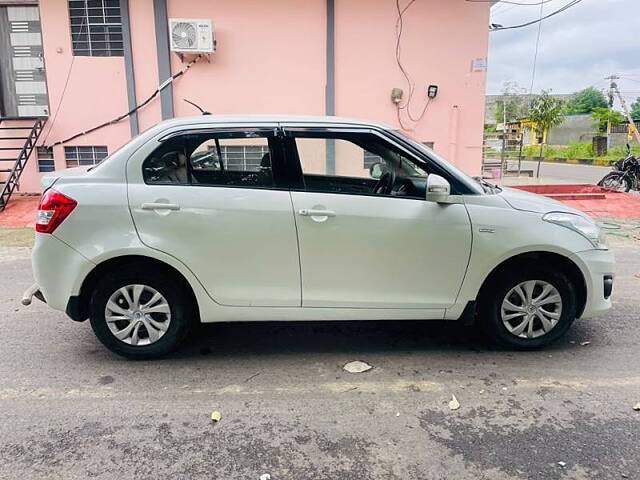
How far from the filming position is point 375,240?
3703mm

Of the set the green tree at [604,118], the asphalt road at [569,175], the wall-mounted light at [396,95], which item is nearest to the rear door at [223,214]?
the wall-mounted light at [396,95]

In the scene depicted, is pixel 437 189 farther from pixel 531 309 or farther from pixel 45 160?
pixel 45 160

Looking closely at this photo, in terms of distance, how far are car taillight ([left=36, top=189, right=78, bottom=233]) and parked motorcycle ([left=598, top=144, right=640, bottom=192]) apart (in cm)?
1410

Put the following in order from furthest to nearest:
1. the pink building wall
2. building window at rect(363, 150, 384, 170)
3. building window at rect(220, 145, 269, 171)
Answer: the pink building wall, building window at rect(363, 150, 384, 170), building window at rect(220, 145, 269, 171)

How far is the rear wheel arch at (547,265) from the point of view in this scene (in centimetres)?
386

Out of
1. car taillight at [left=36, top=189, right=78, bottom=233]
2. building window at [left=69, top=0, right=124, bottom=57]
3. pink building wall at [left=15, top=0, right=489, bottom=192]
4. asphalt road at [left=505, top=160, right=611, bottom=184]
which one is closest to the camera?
car taillight at [left=36, top=189, right=78, bottom=233]

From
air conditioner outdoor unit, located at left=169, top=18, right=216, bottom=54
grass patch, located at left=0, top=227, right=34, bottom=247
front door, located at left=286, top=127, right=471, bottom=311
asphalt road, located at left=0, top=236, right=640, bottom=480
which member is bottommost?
asphalt road, located at left=0, top=236, right=640, bottom=480

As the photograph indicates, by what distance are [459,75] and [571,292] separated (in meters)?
8.01

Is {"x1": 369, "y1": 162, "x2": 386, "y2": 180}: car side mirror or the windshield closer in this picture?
the windshield

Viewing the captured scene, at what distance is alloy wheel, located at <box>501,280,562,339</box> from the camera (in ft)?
12.8

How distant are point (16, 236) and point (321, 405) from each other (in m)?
6.99

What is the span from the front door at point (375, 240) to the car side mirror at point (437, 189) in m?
0.06

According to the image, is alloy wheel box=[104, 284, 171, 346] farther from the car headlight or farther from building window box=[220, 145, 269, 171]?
the car headlight

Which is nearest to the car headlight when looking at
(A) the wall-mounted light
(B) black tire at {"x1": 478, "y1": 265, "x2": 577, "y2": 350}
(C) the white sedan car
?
(C) the white sedan car
